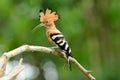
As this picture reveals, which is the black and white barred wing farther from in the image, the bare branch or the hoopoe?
the bare branch

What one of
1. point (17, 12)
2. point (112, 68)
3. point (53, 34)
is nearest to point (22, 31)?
point (17, 12)

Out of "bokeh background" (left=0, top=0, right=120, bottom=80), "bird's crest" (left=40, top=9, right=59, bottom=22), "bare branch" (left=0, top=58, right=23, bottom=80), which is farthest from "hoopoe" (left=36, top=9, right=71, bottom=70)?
"bokeh background" (left=0, top=0, right=120, bottom=80)

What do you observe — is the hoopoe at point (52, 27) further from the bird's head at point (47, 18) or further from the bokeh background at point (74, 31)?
the bokeh background at point (74, 31)

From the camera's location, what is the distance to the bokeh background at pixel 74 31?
16.4ft

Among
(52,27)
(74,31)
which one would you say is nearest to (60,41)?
(52,27)

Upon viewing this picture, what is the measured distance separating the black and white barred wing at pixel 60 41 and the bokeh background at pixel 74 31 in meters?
3.14

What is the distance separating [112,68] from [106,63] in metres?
0.25

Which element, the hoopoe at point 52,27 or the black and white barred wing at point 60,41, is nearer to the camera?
the hoopoe at point 52,27

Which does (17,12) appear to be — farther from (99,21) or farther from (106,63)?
(106,63)

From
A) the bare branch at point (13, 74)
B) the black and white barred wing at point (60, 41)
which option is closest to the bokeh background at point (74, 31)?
the black and white barred wing at point (60, 41)

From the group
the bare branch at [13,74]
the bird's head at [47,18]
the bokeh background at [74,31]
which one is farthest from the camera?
the bokeh background at [74,31]

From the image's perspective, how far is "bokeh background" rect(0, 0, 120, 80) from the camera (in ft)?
16.4

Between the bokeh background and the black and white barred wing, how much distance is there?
3.14 meters

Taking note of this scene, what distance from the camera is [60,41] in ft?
4.86
